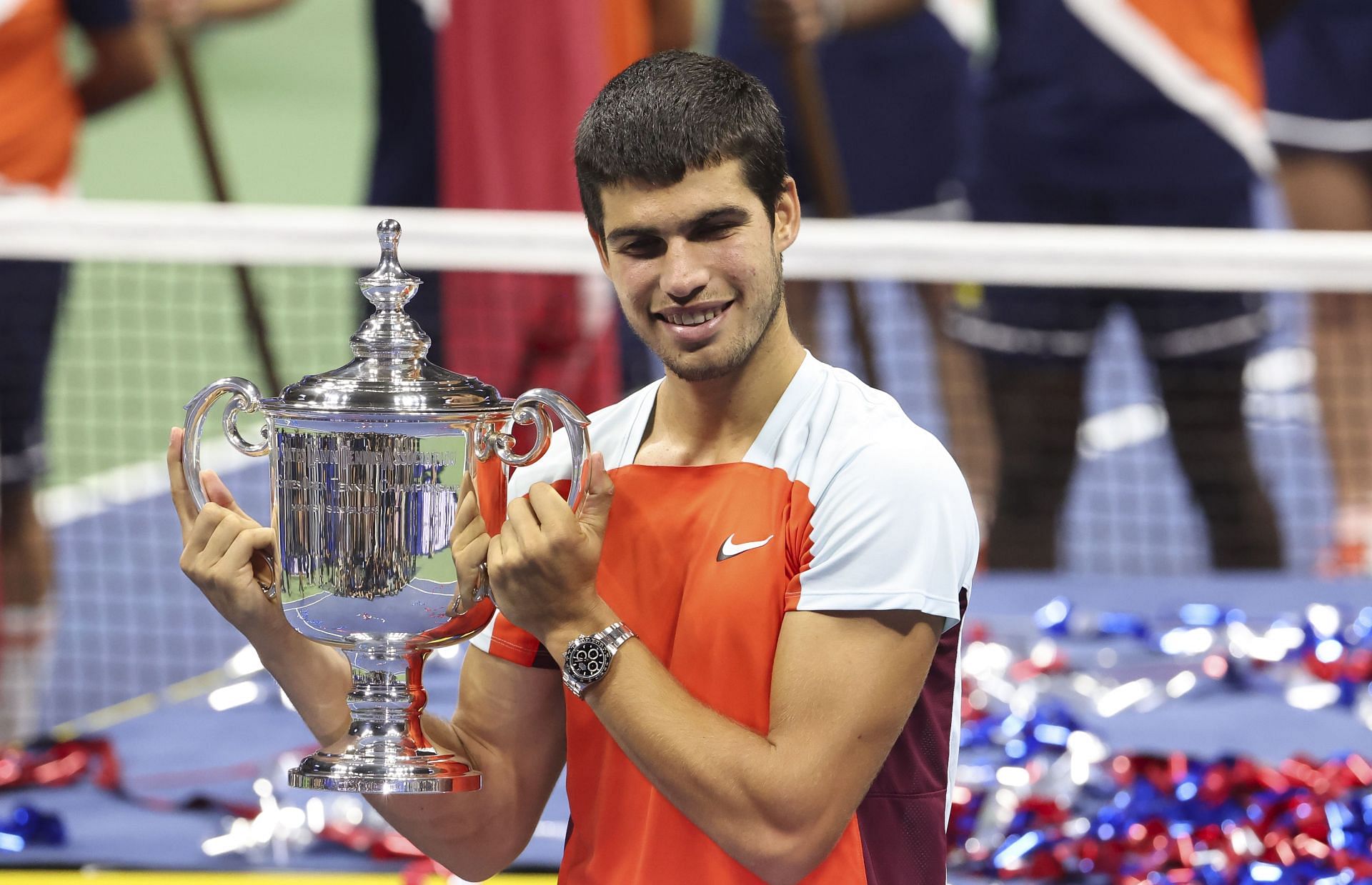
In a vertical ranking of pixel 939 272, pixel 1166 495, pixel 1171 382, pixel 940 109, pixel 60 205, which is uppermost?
pixel 940 109

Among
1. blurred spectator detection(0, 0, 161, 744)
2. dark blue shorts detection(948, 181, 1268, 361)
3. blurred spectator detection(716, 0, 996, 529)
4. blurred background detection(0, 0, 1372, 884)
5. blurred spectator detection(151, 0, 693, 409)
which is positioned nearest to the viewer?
blurred background detection(0, 0, 1372, 884)

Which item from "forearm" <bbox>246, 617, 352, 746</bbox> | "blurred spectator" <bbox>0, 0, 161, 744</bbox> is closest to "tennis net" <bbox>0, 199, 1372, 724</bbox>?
"blurred spectator" <bbox>0, 0, 161, 744</bbox>

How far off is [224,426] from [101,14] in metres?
6.48

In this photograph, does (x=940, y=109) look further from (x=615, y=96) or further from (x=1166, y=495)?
(x=615, y=96)

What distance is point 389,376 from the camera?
7.15 feet

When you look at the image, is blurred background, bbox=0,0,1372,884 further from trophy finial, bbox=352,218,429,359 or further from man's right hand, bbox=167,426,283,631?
trophy finial, bbox=352,218,429,359

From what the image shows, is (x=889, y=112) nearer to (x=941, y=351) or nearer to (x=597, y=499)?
(x=941, y=351)

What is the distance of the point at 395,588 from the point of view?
85.1 inches

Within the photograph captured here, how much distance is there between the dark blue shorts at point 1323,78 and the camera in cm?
800

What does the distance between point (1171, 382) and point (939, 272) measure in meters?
2.02

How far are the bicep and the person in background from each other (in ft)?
17.2

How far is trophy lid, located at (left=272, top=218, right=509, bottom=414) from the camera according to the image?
2121mm

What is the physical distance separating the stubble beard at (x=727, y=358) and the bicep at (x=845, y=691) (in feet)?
0.97

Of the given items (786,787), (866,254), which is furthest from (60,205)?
(786,787)
